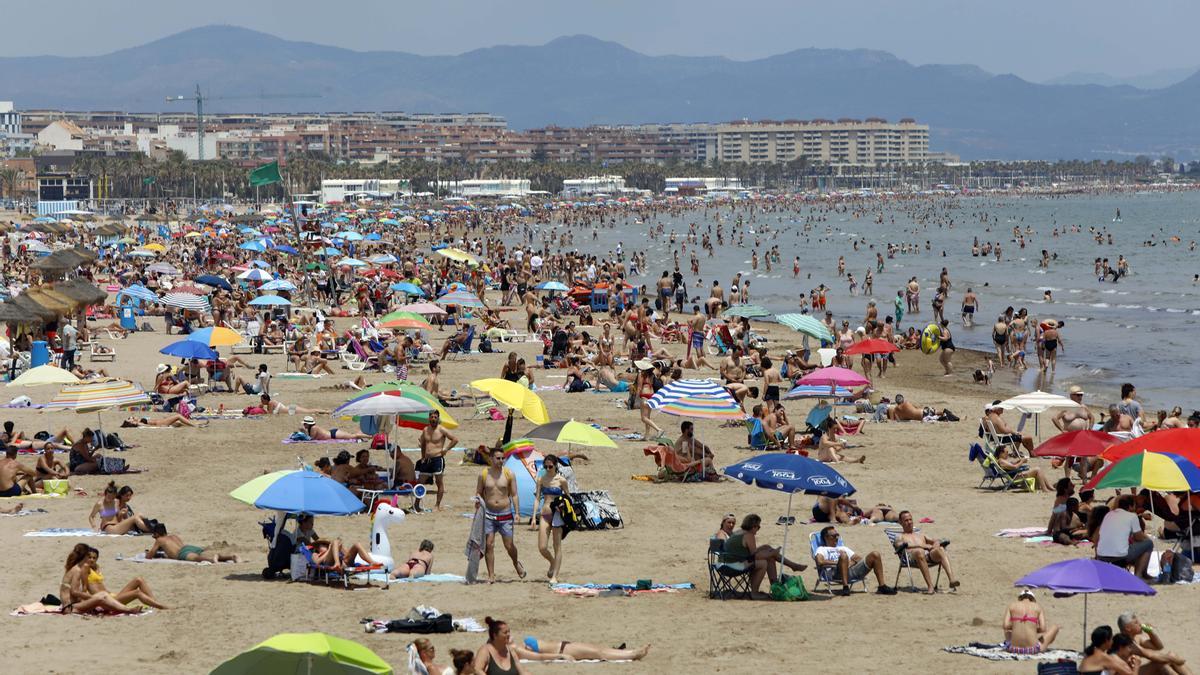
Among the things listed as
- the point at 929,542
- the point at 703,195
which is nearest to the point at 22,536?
the point at 929,542

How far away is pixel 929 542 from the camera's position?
11.3 m

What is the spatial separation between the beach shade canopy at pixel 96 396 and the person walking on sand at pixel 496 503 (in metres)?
5.79

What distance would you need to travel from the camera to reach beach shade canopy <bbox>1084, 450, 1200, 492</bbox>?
440 inches

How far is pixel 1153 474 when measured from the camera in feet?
36.9

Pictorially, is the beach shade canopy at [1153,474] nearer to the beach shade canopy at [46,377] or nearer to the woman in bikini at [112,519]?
the woman in bikini at [112,519]

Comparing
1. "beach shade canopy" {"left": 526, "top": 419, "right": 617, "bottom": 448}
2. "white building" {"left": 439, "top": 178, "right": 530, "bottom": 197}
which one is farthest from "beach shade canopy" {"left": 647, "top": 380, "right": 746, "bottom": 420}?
"white building" {"left": 439, "top": 178, "right": 530, "bottom": 197}

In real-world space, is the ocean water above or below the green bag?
below

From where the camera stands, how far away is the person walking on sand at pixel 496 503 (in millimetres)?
10977

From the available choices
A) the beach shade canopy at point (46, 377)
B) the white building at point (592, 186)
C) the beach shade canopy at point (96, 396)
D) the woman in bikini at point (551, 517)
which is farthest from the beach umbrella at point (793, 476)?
the white building at point (592, 186)

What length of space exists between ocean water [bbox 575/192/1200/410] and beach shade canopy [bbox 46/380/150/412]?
14.6 m

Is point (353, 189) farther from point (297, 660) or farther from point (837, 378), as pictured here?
point (297, 660)

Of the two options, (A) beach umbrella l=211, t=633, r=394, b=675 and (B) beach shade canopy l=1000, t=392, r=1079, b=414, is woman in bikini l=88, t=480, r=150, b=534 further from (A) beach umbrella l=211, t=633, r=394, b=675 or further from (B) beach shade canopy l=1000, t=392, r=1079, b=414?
(B) beach shade canopy l=1000, t=392, r=1079, b=414

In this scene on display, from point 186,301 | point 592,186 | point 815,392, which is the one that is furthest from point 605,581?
point 592,186

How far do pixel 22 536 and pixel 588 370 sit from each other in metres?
12.2
